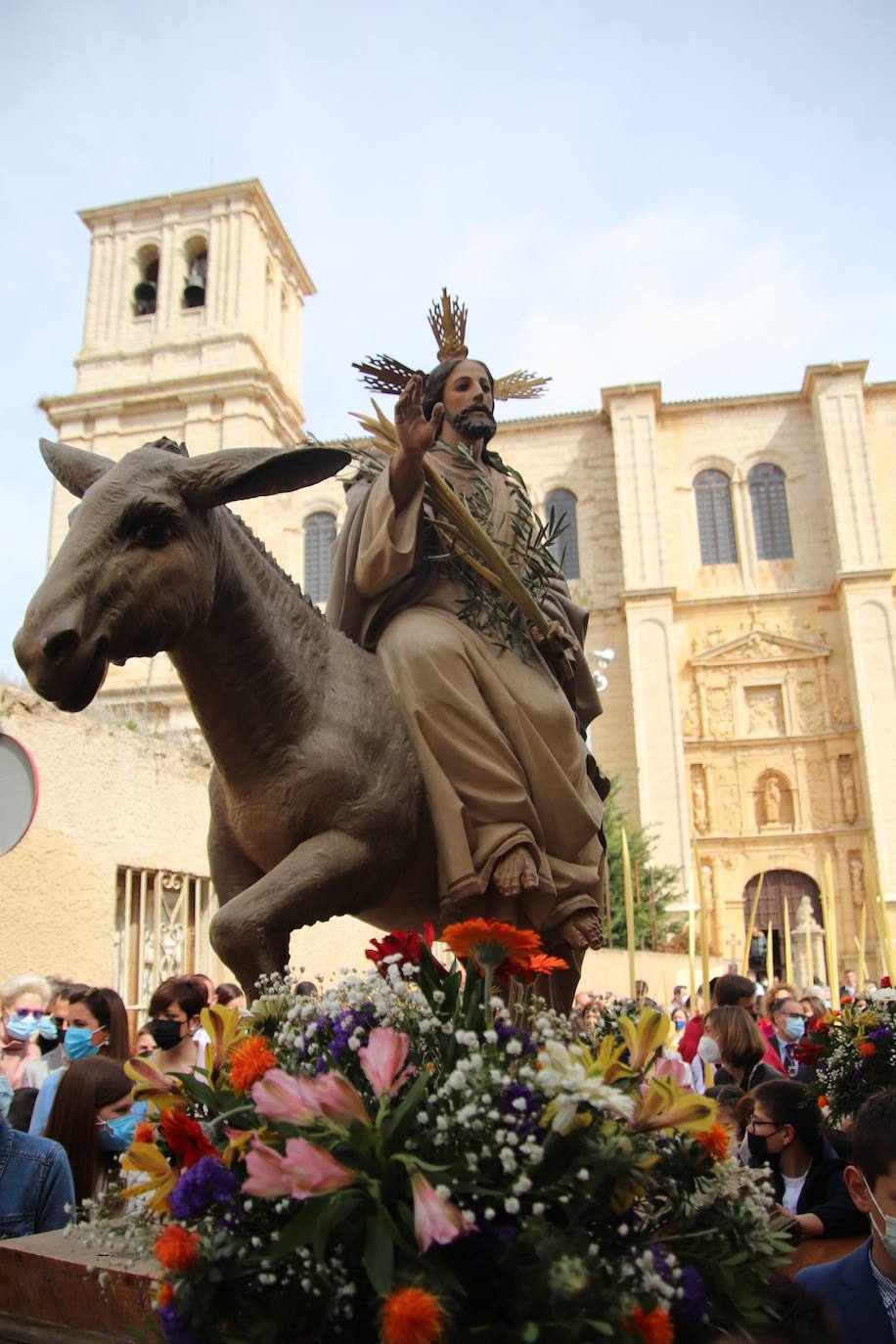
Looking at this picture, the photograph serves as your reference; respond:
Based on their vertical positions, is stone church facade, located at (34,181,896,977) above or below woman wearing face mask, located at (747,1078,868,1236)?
above

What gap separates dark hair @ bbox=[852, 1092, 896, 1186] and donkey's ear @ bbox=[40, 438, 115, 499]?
2401 millimetres

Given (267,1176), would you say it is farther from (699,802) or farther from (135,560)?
(699,802)

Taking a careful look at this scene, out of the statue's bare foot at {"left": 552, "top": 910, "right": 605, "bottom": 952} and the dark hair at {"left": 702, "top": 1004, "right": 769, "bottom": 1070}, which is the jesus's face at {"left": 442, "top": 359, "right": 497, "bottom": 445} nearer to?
the statue's bare foot at {"left": 552, "top": 910, "right": 605, "bottom": 952}

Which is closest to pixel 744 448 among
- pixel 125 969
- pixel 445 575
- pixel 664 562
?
pixel 664 562

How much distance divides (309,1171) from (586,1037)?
0.88m

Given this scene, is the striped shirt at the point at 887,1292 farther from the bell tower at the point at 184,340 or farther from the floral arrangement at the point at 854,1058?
the bell tower at the point at 184,340

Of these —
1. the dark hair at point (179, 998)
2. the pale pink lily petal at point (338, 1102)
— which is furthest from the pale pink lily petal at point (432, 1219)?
the dark hair at point (179, 998)

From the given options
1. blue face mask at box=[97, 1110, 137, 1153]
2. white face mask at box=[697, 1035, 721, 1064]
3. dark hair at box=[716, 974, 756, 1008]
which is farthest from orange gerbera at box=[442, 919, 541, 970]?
dark hair at box=[716, 974, 756, 1008]

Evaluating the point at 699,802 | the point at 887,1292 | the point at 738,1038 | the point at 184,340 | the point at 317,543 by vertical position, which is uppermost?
the point at 184,340

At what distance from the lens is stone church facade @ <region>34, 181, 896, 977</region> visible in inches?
1556

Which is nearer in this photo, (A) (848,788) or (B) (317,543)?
(A) (848,788)

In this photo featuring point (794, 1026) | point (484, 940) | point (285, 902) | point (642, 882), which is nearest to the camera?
point (484, 940)

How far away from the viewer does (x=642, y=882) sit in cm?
3422

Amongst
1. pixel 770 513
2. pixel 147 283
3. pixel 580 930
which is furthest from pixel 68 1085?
pixel 147 283
